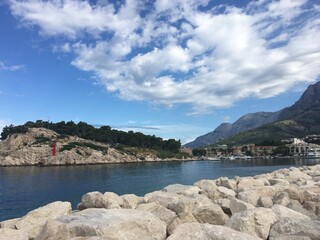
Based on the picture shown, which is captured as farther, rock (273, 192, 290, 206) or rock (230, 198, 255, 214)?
rock (273, 192, 290, 206)

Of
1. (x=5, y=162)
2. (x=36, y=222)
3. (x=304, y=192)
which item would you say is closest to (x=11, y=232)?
(x=36, y=222)

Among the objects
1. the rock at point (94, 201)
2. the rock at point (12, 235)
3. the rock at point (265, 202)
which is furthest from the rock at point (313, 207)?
the rock at point (12, 235)

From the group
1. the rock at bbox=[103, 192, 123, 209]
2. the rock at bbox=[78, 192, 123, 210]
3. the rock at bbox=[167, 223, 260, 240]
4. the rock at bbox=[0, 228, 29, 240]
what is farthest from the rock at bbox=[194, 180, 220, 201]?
the rock at bbox=[0, 228, 29, 240]

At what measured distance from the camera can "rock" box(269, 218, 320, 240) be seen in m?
10.3

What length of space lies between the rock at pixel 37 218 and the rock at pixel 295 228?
7.85 m

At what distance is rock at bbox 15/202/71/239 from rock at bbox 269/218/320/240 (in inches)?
309

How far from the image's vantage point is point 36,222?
42.5 ft

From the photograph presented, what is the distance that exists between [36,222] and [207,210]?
244 inches

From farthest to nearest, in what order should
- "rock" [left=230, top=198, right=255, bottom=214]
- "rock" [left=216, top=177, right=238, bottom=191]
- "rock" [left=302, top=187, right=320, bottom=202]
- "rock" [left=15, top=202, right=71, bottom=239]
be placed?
"rock" [left=216, top=177, right=238, bottom=191] < "rock" [left=302, top=187, right=320, bottom=202] < "rock" [left=230, top=198, right=255, bottom=214] < "rock" [left=15, top=202, right=71, bottom=239]

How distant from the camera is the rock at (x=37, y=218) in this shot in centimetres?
1252

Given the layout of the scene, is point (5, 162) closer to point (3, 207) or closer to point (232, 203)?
point (3, 207)

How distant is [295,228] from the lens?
35.9ft

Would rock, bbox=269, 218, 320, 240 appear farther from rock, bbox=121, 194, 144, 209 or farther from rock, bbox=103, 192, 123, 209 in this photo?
rock, bbox=121, 194, 144, 209

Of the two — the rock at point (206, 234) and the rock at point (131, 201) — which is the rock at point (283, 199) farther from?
the rock at point (206, 234)
